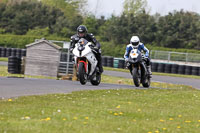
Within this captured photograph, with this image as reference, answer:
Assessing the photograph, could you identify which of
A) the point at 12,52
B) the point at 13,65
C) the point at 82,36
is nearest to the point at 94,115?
the point at 82,36

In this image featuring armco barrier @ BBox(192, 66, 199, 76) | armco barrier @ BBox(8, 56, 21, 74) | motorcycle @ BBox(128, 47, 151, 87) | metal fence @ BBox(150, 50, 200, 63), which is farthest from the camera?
metal fence @ BBox(150, 50, 200, 63)

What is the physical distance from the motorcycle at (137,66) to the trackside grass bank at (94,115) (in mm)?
4894

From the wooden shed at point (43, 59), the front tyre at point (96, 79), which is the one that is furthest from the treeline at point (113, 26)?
the front tyre at point (96, 79)

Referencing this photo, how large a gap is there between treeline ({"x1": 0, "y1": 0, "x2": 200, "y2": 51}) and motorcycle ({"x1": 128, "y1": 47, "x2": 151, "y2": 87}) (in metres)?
36.2

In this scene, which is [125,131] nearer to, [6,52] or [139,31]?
[6,52]

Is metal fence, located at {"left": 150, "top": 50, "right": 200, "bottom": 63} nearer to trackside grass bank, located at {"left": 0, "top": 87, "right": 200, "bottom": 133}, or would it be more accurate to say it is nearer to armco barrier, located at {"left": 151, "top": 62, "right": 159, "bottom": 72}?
armco barrier, located at {"left": 151, "top": 62, "right": 159, "bottom": 72}

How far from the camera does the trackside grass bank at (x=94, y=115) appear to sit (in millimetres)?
6781

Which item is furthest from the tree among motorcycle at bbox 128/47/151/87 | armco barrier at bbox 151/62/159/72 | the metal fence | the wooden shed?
motorcycle at bbox 128/47/151/87

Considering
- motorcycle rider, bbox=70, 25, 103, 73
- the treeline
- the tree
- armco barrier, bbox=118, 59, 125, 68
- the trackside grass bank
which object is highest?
the tree

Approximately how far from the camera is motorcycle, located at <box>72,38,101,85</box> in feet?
47.2

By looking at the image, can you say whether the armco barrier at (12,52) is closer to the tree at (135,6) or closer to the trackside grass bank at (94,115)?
the trackside grass bank at (94,115)

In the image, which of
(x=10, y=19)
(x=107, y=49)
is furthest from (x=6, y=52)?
(x=10, y=19)

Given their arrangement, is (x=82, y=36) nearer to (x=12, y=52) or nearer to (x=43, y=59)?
(x=43, y=59)

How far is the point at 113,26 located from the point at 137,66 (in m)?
44.8
